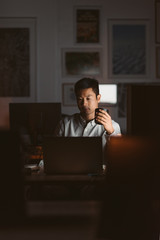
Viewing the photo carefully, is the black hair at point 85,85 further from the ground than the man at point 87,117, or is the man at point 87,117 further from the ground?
the black hair at point 85,85

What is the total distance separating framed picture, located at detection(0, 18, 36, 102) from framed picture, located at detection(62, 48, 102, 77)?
0.43 meters

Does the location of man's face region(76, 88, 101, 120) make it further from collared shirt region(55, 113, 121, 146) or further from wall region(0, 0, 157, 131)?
wall region(0, 0, 157, 131)

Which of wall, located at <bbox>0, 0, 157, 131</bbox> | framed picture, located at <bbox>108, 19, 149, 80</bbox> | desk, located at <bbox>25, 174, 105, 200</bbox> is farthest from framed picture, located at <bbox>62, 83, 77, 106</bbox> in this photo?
desk, located at <bbox>25, 174, 105, 200</bbox>

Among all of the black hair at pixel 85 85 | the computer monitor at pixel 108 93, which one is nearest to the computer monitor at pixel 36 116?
the black hair at pixel 85 85

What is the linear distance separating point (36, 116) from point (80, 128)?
694mm

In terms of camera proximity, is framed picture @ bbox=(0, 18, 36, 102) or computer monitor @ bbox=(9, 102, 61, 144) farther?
framed picture @ bbox=(0, 18, 36, 102)

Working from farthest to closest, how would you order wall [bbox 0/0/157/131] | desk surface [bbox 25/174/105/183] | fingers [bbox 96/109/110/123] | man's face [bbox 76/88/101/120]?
wall [bbox 0/0/157/131] < man's face [bbox 76/88/101/120] < fingers [bbox 96/109/110/123] < desk surface [bbox 25/174/105/183]

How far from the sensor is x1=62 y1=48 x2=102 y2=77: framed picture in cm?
463

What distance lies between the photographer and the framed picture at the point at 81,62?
4.63 meters

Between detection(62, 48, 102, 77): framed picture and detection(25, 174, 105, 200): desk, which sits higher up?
detection(62, 48, 102, 77): framed picture

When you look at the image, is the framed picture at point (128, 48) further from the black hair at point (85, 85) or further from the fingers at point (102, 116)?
the fingers at point (102, 116)

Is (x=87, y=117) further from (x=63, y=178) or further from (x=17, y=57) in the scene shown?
(x=17, y=57)

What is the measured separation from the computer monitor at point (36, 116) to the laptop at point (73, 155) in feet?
4.45

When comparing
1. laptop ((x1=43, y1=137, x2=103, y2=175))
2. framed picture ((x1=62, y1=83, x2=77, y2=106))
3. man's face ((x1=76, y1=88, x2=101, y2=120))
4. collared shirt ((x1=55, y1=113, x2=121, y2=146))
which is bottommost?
laptop ((x1=43, y1=137, x2=103, y2=175))
